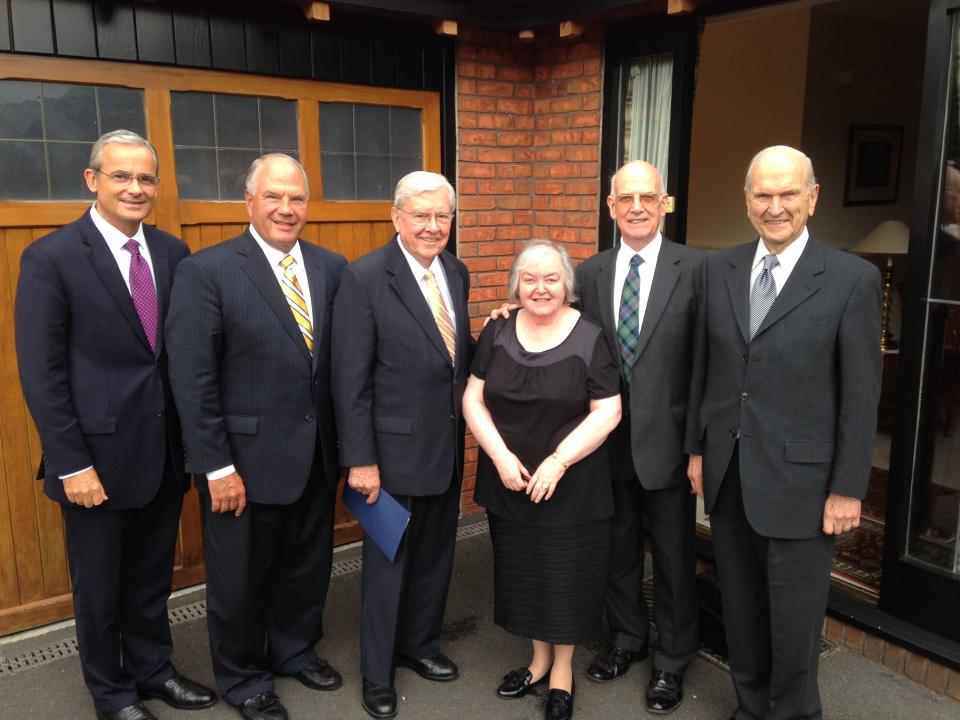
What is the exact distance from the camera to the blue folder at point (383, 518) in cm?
290

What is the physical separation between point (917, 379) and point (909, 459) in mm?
330

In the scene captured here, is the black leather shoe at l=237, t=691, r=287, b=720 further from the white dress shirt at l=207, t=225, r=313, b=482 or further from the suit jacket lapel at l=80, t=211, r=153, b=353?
the suit jacket lapel at l=80, t=211, r=153, b=353

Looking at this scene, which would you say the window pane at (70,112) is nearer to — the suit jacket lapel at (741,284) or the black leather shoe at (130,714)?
the black leather shoe at (130,714)

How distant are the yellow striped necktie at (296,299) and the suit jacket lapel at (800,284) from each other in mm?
1552

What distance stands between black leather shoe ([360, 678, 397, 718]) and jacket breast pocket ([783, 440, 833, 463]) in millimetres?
1745

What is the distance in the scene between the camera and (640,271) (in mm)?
3010

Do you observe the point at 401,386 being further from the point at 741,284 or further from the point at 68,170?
the point at 68,170

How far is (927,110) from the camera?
298 centimetres

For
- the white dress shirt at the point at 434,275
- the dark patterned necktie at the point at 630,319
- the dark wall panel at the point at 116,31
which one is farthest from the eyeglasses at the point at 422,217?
the dark wall panel at the point at 116,31

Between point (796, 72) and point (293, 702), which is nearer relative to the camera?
point (293, 702)

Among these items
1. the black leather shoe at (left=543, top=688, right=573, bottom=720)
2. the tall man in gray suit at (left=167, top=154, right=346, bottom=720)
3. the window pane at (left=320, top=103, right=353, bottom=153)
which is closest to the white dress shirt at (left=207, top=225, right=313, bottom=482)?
the tall man in gray suit at (left=167, top=154, right=346, bottom=720)

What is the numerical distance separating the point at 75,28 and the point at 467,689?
3162 millimetres

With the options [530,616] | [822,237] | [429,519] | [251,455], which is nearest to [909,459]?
[530,616]

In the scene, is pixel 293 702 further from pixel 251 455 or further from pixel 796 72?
pixel 796 72
